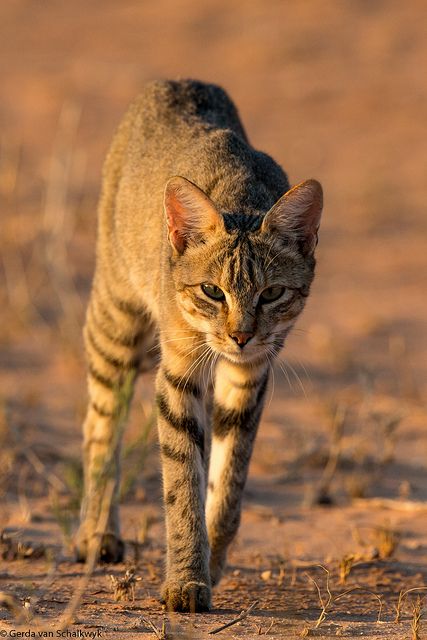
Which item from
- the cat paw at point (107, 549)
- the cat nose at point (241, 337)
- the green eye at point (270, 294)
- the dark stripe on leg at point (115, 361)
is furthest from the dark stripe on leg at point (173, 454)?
the dark stripe on leg at point (115, 361)

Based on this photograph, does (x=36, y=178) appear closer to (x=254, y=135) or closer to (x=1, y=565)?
(x=254, y=135)

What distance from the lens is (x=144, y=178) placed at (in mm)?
6184

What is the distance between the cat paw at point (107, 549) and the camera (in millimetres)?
5875

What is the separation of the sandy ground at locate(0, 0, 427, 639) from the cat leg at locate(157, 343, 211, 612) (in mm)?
140

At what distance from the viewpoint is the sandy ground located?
17.9ft

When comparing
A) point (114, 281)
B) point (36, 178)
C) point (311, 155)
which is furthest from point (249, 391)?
point (311, 155)

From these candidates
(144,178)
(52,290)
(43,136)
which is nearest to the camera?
(144,178)

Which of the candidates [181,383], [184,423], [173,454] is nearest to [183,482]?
[173,454]

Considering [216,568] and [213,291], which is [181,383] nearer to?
[213,291]

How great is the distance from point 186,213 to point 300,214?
18.6 inches

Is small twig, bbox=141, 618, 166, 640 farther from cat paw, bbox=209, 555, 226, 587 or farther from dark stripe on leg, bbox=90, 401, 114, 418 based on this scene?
dark stripe on leg, bbox=90, 401, 114, 418

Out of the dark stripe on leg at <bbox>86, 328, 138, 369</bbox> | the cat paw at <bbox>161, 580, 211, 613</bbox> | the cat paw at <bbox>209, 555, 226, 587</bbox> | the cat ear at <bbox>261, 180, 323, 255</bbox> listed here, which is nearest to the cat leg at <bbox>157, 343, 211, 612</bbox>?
the cat paw at <bbox>161, 580, 211, 613</bbox>

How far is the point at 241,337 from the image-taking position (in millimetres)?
4762

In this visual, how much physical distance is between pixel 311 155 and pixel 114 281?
8.62 meters
